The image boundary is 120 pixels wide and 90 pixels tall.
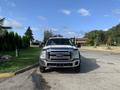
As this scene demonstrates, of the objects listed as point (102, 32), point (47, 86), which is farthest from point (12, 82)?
point (102, 32)

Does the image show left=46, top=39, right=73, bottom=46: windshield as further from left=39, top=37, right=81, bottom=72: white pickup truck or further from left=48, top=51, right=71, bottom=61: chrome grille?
left=48, top=51, right=71, bottom=61: chrome grille

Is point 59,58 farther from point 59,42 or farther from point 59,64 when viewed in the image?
point 59,42

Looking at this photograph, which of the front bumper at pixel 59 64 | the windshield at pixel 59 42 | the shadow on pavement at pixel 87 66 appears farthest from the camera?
the windshield at pixel 59 42

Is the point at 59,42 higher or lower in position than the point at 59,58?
higher

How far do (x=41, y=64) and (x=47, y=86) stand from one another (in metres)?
4.23

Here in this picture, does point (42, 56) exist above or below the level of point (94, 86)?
above

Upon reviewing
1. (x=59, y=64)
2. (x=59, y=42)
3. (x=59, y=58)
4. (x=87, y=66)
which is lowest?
(x=87, y=66)

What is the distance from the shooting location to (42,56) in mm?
14727

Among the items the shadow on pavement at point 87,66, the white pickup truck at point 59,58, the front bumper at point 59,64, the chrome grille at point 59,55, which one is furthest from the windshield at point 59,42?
the front bumper at point 59,64

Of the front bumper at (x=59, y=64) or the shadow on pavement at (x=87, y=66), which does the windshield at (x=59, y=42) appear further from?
the front bumper at (x=59, y=64)

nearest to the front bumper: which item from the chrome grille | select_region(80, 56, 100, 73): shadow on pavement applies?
the chrome grille

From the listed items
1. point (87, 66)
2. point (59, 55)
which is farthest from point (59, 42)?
point (87, 66)

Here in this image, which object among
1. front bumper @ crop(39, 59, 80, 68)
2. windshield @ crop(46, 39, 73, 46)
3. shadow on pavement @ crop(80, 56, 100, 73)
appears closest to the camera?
front bumper @ crop(39, 59, 80, 68)

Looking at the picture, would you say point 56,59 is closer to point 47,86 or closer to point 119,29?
point 47,86
